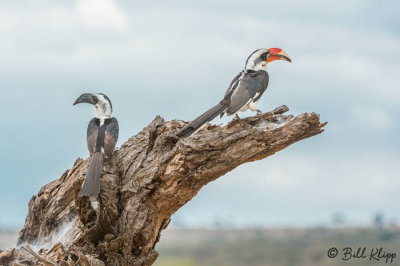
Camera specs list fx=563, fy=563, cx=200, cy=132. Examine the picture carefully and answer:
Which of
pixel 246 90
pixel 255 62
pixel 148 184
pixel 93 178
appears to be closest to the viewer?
pixel 93 178

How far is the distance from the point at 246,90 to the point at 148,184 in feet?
5.45

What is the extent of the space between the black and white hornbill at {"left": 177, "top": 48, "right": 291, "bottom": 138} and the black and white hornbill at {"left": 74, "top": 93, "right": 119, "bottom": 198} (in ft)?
3.25

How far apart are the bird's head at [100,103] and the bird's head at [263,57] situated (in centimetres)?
193

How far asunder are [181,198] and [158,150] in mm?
631

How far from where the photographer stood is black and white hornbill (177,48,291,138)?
647cm

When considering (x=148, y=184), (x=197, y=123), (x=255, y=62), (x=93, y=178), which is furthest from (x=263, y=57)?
(x=93, y=178)

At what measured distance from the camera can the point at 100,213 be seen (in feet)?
21.0

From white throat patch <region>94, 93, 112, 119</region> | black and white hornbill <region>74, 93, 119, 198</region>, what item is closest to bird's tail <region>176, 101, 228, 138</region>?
black and white hornbill <region>74, 93, 119, 198</region>

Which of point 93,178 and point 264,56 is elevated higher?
point 264,56

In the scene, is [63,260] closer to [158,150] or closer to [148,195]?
[148,195]

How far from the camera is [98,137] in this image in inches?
272

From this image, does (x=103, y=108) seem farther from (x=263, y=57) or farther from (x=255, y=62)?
(x=263, y=57)

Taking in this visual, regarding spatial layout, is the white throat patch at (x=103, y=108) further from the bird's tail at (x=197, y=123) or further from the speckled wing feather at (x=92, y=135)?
the bird's tail at (x=197, y=123)

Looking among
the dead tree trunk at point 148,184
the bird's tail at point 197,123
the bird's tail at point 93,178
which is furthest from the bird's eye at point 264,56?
the bird's tail at point 93,178
